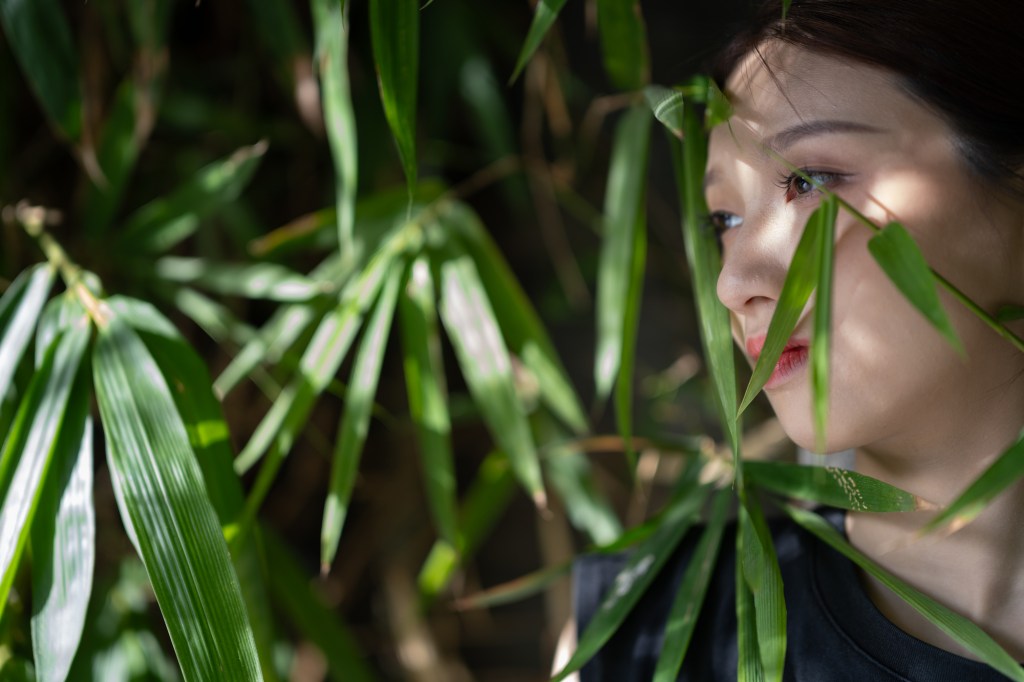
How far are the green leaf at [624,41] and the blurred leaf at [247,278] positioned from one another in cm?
29

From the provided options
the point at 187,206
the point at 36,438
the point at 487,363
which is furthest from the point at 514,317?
the point at 36,438

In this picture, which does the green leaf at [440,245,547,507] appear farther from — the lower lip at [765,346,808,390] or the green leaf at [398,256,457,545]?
the lower lip at [765,346,808,390]

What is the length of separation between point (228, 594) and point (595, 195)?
84 cm

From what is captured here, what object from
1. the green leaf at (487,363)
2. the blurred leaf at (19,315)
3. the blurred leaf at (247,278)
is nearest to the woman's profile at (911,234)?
the green leaf at (487,363)

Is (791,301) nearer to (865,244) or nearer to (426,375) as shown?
(865,244)

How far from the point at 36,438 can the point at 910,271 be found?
20.5 inches

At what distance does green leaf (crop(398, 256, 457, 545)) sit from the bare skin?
0.96 feet

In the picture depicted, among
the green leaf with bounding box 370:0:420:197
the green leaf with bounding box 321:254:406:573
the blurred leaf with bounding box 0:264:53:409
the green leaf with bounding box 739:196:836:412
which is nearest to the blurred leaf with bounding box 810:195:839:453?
the green leaf with bounding box 739:196:836:412

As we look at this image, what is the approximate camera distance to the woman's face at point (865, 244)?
511 millimetres

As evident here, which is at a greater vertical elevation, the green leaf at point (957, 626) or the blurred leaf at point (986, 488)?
the blurred leaf at point (986, 488)

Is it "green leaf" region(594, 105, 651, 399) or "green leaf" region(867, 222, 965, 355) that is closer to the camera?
"green leaf" region(867, 222, 965, 355)

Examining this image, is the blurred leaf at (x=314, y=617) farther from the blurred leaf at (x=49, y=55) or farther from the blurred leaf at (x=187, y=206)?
the blurred leaf at (x=49, y=55)

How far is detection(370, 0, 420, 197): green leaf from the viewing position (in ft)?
1.89

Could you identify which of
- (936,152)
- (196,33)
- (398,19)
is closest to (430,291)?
(398,19)
